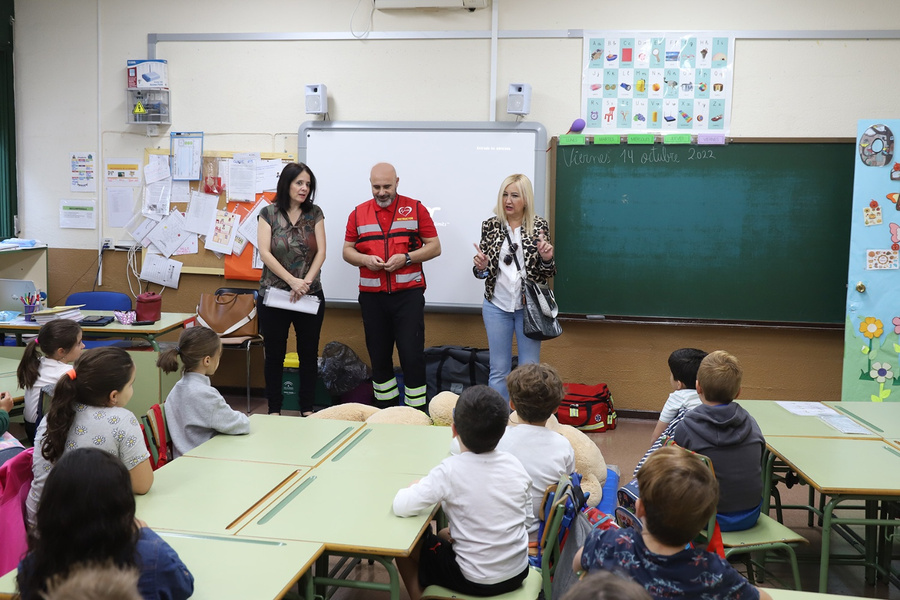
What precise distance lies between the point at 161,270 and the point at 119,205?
56 cm

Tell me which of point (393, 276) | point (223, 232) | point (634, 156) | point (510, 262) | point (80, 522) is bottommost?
point (80, 522)

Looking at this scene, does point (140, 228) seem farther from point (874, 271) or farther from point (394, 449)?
point (874, 271)

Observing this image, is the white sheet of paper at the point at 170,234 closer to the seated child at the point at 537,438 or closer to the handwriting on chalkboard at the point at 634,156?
the handwriting on chalkboard at the point at 634,156

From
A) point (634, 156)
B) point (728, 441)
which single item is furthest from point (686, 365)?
point (634, 156)

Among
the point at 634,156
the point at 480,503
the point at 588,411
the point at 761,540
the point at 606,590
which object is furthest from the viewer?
the point at 634,156

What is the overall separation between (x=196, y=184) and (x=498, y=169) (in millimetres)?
2140

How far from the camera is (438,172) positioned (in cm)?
534

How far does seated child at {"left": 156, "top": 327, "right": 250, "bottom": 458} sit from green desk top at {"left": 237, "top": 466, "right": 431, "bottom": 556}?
21.4 inches

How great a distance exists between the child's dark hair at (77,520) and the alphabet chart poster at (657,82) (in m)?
4.27

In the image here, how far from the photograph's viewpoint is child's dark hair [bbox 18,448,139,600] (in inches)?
58.0

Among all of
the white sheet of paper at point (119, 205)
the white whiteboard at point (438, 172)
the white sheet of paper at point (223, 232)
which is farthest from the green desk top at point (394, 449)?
the white sheet of paper at point (119, 205)

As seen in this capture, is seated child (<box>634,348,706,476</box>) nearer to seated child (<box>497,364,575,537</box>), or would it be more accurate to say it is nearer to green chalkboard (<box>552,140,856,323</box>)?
Answer: seated child (<box>497,364,575,537</box>)

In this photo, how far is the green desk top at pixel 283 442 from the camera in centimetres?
265

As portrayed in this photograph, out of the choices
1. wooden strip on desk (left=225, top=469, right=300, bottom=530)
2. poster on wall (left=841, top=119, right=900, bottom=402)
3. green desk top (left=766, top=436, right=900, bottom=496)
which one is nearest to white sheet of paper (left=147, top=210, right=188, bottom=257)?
wooden strip on desk (left=225, top=469, right=300, bottom=530)
